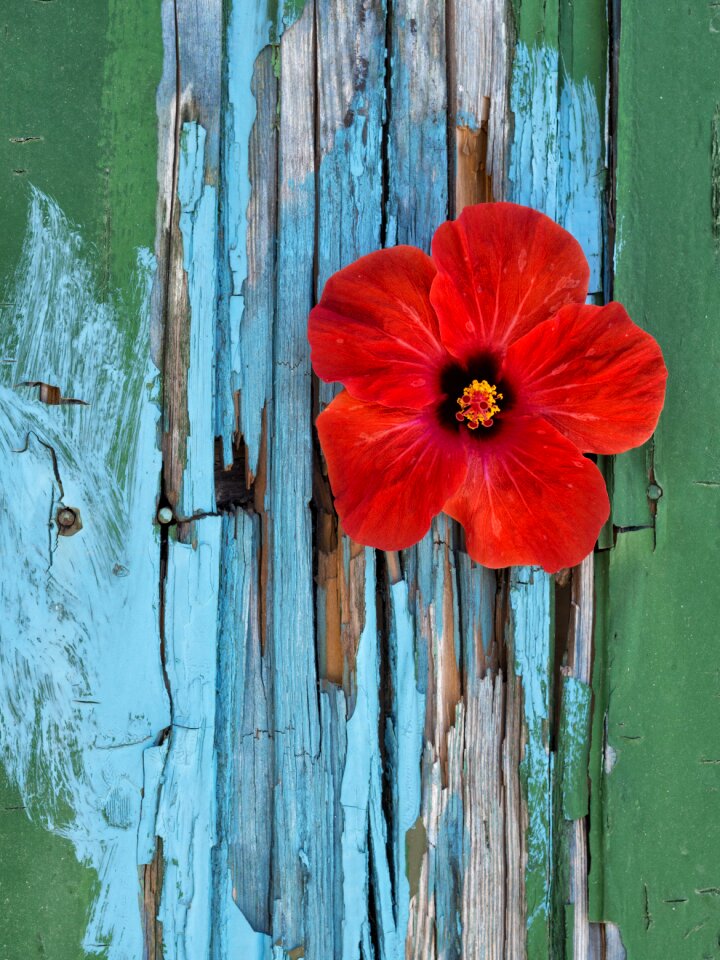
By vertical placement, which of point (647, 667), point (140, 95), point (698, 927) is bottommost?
point (698, 927)

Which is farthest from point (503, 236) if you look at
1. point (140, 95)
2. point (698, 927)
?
point (698, 927)

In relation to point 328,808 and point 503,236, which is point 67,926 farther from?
point 503,236

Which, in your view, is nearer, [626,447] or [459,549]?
[626,447]

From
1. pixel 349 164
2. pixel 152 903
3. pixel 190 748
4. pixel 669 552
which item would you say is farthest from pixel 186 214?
pixel 152 903

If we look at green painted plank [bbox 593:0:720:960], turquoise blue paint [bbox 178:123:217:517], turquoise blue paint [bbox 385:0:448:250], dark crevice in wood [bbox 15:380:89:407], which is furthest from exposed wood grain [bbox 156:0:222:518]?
green painted plank [bbox 593:0:720:960]

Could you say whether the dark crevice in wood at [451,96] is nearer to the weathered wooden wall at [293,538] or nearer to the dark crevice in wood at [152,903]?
the weathered wooden wall at [293,538]

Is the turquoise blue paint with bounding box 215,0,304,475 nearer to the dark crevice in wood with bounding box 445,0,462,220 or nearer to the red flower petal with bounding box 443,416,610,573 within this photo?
the dark crevice in wood with bounding box 445,0,462,220

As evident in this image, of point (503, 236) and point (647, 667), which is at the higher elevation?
point (503, 236)
